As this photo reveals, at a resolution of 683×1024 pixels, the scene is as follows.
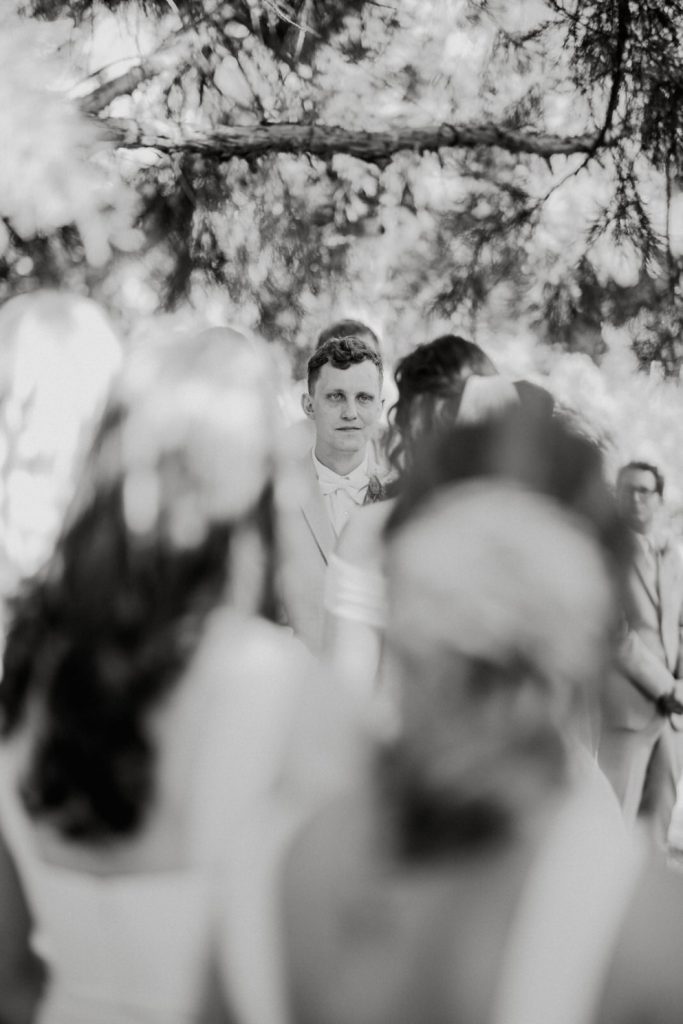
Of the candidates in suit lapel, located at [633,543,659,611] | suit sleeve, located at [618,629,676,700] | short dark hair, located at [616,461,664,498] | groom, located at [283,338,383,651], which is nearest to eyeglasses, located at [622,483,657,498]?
short dark hair, located at [616,461,664,498]

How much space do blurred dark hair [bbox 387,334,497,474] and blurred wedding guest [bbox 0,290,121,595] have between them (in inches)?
23.3

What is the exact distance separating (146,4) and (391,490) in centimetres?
239

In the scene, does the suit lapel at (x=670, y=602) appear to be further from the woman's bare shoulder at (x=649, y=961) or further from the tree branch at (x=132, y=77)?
the tree branch at (x=132, y=77)

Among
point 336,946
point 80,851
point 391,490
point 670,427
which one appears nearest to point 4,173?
point 391,490

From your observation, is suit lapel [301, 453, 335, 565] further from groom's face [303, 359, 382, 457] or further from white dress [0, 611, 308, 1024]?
white dress [0, 611, 308, 1024]

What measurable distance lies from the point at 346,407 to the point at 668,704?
109cm

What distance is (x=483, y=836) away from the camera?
0.84 m

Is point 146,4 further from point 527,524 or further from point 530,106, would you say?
point 527,524

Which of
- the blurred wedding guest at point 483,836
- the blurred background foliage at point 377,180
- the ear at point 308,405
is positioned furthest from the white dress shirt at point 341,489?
the blurred wedding guest at point 483,836

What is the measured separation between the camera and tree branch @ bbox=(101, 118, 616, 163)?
3740mm

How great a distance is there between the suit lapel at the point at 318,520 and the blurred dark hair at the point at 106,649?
1.14m

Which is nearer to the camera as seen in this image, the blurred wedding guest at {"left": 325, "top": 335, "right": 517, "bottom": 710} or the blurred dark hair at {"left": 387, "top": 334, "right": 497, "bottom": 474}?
the blurred wedding guest at {"left": 325, "top": 335, "right": 517, "bottom": 710}

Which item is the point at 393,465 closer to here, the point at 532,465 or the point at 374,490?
the point at 374,490

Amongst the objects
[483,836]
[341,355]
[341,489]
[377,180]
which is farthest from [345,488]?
[377,180]
